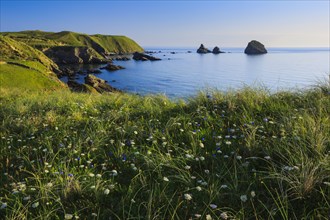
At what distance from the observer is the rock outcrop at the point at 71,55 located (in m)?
133

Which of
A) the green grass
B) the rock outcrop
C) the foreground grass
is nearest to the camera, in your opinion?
the foreground grass

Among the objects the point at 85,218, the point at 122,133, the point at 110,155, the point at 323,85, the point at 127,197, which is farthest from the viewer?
the point at 323,85

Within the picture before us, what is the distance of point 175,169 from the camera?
14.7 ft

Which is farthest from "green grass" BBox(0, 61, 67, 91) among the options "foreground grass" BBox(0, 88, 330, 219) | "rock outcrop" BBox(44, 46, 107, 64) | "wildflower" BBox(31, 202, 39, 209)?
"rock outcrop" BBox(44, 46, 107, 64)

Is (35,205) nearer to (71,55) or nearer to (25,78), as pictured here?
(25,78)

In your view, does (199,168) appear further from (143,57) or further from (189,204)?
(143,57)

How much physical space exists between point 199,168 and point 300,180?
165 cm

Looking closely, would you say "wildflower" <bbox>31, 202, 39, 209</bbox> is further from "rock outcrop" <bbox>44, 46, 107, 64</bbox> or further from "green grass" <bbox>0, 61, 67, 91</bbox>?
"rock outcrop" <bbox>44, 46, 107, 64</bbox>

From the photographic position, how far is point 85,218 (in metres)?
3.39

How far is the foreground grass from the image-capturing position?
11.3 feet

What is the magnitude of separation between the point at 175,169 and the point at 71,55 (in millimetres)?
141892

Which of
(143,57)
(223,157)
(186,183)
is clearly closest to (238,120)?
(223,157)

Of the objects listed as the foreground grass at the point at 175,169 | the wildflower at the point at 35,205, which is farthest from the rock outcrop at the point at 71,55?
the wildflower at the point at 35,205

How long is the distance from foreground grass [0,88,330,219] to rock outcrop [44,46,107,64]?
134m
